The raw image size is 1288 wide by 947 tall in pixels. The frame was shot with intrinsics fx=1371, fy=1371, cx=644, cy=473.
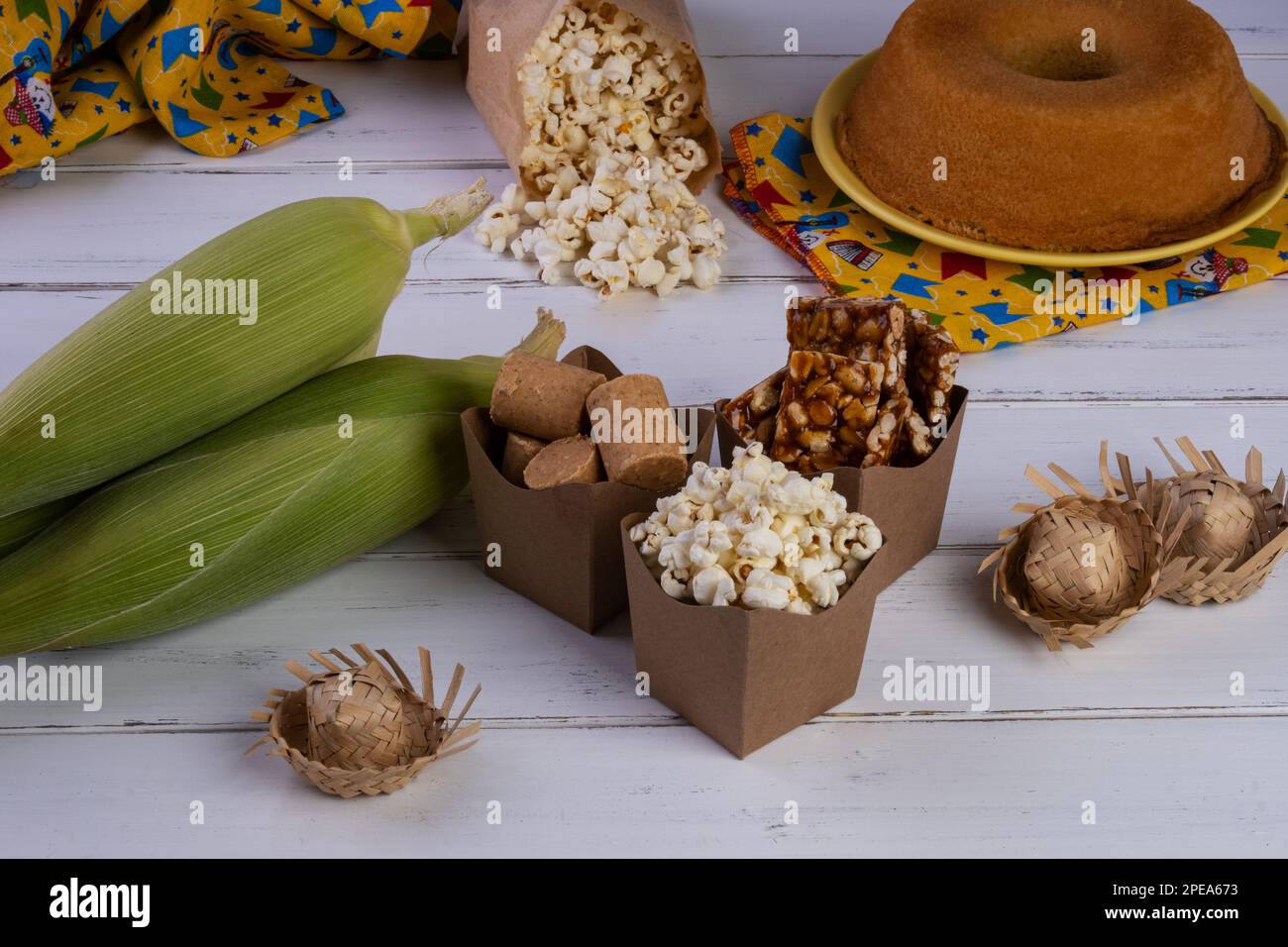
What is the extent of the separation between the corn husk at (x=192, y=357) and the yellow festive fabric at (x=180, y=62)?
68cm

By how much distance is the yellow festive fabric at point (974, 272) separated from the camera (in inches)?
59.8

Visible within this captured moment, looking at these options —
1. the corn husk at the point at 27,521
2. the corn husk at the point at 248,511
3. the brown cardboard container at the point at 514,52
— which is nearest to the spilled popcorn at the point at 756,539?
the corn husk at the point at 248,511

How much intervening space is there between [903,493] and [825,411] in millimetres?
100

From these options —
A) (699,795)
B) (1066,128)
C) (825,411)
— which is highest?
(1066,128)

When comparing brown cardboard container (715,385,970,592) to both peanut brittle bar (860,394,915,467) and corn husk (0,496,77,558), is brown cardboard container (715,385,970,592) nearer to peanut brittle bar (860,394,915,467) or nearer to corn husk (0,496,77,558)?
peanut brittle bar (860,394,915,467)

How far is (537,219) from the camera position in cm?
165

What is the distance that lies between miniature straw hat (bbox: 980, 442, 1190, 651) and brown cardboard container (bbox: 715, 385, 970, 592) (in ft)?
0.24

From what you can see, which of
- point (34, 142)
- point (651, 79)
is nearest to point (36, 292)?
point (34, 142)

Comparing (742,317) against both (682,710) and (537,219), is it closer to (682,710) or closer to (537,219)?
(537,219)

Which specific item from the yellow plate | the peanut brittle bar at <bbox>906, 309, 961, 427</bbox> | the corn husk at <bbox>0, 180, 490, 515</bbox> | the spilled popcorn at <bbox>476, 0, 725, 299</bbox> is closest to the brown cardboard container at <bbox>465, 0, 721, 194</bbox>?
the spilled popcorn at <bbox>476, 0, 725, 299</bbox>

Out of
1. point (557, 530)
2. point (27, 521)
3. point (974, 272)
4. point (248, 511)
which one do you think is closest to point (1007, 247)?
point (974, 272)

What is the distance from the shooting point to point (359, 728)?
98 cm

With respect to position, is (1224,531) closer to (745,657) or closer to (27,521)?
(745,657)

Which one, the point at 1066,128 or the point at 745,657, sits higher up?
the point at 1066,128
